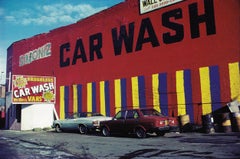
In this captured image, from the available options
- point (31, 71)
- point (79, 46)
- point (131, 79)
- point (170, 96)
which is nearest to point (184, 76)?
point (170, 96)

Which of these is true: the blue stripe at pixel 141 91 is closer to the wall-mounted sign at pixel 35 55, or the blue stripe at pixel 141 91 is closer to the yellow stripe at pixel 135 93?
the yellow stripe at pixel 135 93

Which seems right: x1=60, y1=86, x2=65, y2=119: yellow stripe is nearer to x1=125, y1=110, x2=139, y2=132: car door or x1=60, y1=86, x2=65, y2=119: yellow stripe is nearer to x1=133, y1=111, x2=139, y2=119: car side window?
x1=125, y1=110, x2=139, y2=132: car door

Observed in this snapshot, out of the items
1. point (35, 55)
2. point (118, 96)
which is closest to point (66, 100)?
point (118, 96)

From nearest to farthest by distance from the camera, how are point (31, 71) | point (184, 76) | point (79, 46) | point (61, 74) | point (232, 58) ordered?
point (232, 58) → point (184, 76) → point (79, 46) → point (61, 74) → point (31, 71)

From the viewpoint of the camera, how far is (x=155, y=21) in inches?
749

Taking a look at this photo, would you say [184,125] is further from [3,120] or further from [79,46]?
[3,120]

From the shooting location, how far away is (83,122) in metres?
17.7

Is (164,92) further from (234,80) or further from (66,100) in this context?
(66,100)

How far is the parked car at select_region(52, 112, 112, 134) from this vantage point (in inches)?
669

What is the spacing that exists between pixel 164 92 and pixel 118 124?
478cm

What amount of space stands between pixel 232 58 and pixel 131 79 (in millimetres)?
7180

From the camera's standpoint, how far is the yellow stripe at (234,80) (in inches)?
592

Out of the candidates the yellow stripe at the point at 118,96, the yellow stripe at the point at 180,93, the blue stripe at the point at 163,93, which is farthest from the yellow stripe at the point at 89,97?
the yellow stripe at the point at 180,93

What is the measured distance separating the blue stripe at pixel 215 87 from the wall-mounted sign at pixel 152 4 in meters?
5.21
